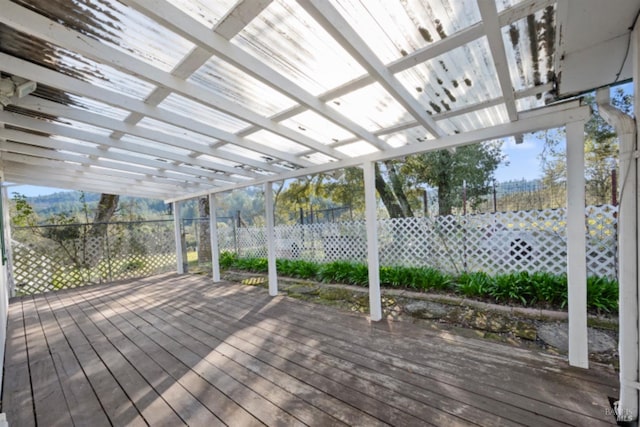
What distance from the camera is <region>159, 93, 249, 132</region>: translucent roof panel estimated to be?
2.13 m

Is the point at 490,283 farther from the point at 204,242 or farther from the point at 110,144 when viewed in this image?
the point at 204,242

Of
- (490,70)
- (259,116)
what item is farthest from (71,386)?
(490,70)

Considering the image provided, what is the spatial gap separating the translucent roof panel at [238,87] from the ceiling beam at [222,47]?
0.71 ft

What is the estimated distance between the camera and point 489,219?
3.88 metres

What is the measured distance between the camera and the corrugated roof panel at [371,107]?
76.8 inches

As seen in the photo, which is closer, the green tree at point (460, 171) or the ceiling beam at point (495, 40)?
the ceiling beam at point (495, 40)

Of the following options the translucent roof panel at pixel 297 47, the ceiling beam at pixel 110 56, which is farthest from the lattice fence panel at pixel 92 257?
the translucent roof panel at pixel 297 47

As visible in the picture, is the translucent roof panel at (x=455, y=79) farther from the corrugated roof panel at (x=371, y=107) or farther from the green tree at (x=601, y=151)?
the green tree at (x=601, y=151)

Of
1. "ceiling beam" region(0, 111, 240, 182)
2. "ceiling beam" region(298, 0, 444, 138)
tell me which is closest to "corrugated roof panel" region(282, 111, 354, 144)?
"ceiling beam" region(298, 0, 444, 138)

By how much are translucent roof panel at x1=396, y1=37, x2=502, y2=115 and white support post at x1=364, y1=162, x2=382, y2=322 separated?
3.59 ft

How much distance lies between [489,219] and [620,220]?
8.07ft

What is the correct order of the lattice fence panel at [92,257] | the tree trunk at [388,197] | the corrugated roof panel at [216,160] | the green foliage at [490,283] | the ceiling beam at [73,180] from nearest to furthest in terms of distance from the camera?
the green foliage at [490,283], the corrugated roof panel at [216,160], the ceiling beam at [73,180], the lattice fence panel at [92,257], the tree trunk at [388,197]

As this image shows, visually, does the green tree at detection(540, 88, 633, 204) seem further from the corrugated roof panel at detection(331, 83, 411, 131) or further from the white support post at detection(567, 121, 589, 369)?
the corrugated roof panel at detection(331, 83, 411, 131)

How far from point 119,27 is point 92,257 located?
22.1 feet
